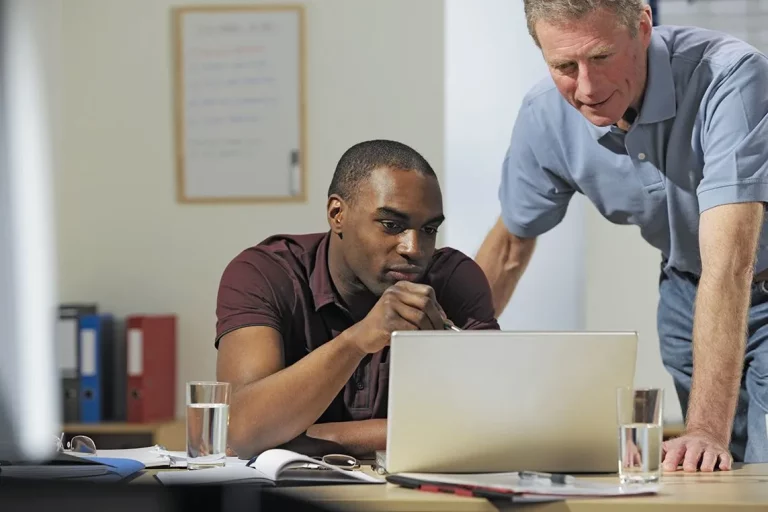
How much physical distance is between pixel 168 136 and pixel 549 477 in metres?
2.54

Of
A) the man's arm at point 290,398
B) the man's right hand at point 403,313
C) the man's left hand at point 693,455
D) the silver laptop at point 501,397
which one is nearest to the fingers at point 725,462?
the man's left hand at point 693,455

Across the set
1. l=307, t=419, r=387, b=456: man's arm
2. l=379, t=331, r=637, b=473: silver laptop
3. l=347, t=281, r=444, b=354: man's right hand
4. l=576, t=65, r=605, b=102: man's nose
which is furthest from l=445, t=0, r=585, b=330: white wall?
l=379, t=331, r=637, b=473: silver laptop

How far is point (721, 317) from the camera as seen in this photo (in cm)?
170

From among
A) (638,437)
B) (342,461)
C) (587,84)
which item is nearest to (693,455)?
(638,437)

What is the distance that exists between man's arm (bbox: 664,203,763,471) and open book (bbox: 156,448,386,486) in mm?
521

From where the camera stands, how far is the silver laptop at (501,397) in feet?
3.95

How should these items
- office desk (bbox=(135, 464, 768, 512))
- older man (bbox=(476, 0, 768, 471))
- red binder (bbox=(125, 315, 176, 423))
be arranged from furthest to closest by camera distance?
red binder (bbox=(125, 315, 176, 423)), older man (bbox=(476, 0, 768, 471)), office desk (bbox=(135, 464, 768, 512))

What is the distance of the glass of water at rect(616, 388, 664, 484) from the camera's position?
1198 mm

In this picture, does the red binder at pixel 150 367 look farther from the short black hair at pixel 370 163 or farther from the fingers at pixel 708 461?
the fingers at pixel 708 461

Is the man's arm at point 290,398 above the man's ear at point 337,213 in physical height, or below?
below

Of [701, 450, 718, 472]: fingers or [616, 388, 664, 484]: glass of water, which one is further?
[701, 450, 718, 472]: fingers

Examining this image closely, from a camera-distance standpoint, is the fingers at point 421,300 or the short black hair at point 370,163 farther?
the short black hair at point 370,163

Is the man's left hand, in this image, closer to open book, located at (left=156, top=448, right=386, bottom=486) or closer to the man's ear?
open book, located at (left=156, top=448, right=386, bottom=486)

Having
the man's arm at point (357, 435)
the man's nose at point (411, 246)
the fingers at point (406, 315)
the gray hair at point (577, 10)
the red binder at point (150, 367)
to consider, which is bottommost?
the red binder at point (150, 367)
